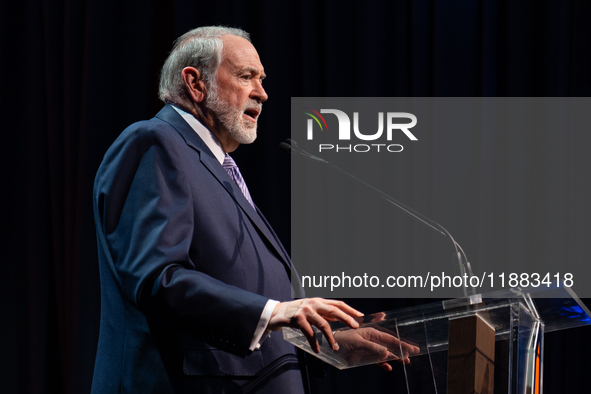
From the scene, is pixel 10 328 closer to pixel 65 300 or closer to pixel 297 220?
pixel 65 300

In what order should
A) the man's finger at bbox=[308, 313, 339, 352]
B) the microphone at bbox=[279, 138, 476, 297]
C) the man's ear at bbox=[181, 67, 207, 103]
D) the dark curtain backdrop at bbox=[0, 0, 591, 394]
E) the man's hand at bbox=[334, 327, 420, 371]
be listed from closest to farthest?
the man's finger at bbox=[308, 313, 339, 352]
the man's hand at bbox=[334, 327, 420, 371]
the microphone at bbox=[279, 138, 476, 297]
the man's ear at bbox=[181, 67, 207, 103]
the dark curtain backdrop at bbox=[0, 0, 591, 394]

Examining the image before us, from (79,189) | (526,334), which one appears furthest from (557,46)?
(79,189)

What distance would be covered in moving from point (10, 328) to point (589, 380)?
273cm

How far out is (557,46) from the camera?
2938 millimetres

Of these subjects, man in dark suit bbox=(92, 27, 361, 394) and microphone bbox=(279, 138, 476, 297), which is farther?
microphone bbox=(279, 138, 476, 297)

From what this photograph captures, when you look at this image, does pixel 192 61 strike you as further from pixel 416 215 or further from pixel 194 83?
pixel 416 215

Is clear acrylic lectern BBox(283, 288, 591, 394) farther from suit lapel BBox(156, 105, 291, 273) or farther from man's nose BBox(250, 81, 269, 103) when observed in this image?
man's nose BBox(250, 81, 269, 103)

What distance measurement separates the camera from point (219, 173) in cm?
151

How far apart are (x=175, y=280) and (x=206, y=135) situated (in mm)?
580

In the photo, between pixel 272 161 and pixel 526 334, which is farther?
pixel 272 161

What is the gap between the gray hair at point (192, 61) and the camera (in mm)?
1771

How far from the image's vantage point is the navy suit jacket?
3.85 feet

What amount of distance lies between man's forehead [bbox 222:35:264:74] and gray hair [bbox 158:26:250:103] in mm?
19

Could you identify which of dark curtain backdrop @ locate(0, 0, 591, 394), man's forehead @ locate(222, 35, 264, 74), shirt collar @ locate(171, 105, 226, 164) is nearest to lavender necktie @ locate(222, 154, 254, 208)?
shirt collar @ locate(171, 105, 226, 164)
